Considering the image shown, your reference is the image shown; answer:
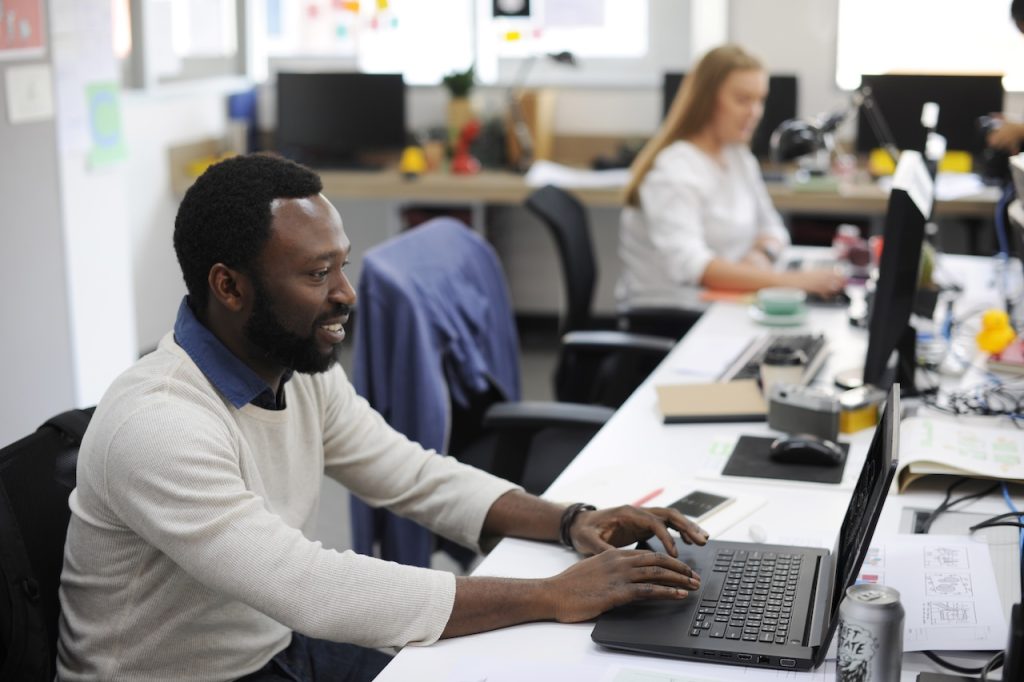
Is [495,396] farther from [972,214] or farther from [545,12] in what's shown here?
[545,12]

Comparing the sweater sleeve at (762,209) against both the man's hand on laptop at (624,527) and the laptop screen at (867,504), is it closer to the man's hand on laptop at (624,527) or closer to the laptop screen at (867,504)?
the man's hand on laptop at (624,527)

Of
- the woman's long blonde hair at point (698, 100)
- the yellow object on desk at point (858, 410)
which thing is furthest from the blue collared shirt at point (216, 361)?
the woman's long blonde hair at point (698, 100)

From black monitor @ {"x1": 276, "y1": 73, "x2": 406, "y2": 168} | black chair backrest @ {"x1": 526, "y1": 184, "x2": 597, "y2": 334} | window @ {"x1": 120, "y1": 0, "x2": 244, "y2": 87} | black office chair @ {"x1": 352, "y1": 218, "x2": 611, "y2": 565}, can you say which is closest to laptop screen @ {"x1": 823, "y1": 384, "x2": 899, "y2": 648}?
black office chair @ {"x1": 352, "y1": 218, "x2": 611, "y2": 565}

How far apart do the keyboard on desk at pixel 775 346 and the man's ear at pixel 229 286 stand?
3.82 feet

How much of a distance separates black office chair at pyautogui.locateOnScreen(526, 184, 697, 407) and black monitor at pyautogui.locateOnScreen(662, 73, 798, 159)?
1708 millimetres

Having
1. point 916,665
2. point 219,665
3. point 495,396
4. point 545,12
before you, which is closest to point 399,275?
point 495,396

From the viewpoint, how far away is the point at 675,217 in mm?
3211

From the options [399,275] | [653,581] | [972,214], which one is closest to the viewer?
[653,581]

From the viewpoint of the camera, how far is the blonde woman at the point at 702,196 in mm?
3168

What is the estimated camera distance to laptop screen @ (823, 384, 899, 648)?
3.81ft

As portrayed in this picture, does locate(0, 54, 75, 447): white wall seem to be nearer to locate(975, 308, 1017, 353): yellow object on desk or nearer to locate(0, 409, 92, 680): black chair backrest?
locate(0, 409, 92, 680): black chair backrest

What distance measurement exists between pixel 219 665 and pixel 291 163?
599 millimetres

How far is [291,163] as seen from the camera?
1.46 metres

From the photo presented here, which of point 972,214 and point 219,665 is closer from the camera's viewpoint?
point 219,665
